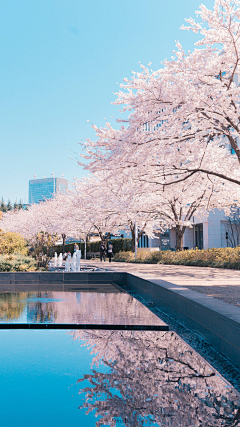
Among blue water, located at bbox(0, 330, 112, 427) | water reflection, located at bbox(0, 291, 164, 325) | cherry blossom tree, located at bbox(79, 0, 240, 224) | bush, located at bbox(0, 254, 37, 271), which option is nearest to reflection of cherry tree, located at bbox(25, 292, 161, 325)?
water reflection, located at bbox(0, 291, 164, 325)

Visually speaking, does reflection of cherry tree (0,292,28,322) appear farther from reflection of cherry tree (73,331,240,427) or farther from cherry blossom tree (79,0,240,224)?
cherry blossom tree (79,0,240,224)

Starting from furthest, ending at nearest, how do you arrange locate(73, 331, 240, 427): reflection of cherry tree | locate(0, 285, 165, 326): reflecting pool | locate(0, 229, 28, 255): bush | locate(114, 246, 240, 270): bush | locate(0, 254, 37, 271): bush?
1. locate(0, 229, 28, 255): bush
2. locate(114, 246, 240, 270): bush
3. locate(0, 254, 37, 271): bush
4. locate(0, 285, 165, 326): reflecting pool
5. locate(73, 331, 240, 427): reflection of cherry tree

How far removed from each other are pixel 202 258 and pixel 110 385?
52.1ft

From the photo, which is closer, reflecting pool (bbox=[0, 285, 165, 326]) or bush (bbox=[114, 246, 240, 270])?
reflecting pool (bbox=[0, 285, 165, 326])

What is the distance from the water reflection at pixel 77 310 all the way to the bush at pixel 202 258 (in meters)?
8.53

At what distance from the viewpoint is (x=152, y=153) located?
10.1 metres

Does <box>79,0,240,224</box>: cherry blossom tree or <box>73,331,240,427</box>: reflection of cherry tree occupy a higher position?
<box>79,0,240,224</box>: cherry blossom tree

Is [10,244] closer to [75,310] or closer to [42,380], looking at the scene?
[75,310]

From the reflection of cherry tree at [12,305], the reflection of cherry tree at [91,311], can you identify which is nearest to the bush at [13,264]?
the reflection of cherry tree at [12,305]

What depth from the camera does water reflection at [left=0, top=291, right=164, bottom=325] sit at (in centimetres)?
578

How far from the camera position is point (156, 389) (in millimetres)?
3111

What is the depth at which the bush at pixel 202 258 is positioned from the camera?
15.9 m

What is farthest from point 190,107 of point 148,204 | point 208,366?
point 148,204

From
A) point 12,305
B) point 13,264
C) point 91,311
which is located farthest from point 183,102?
point 13,264
